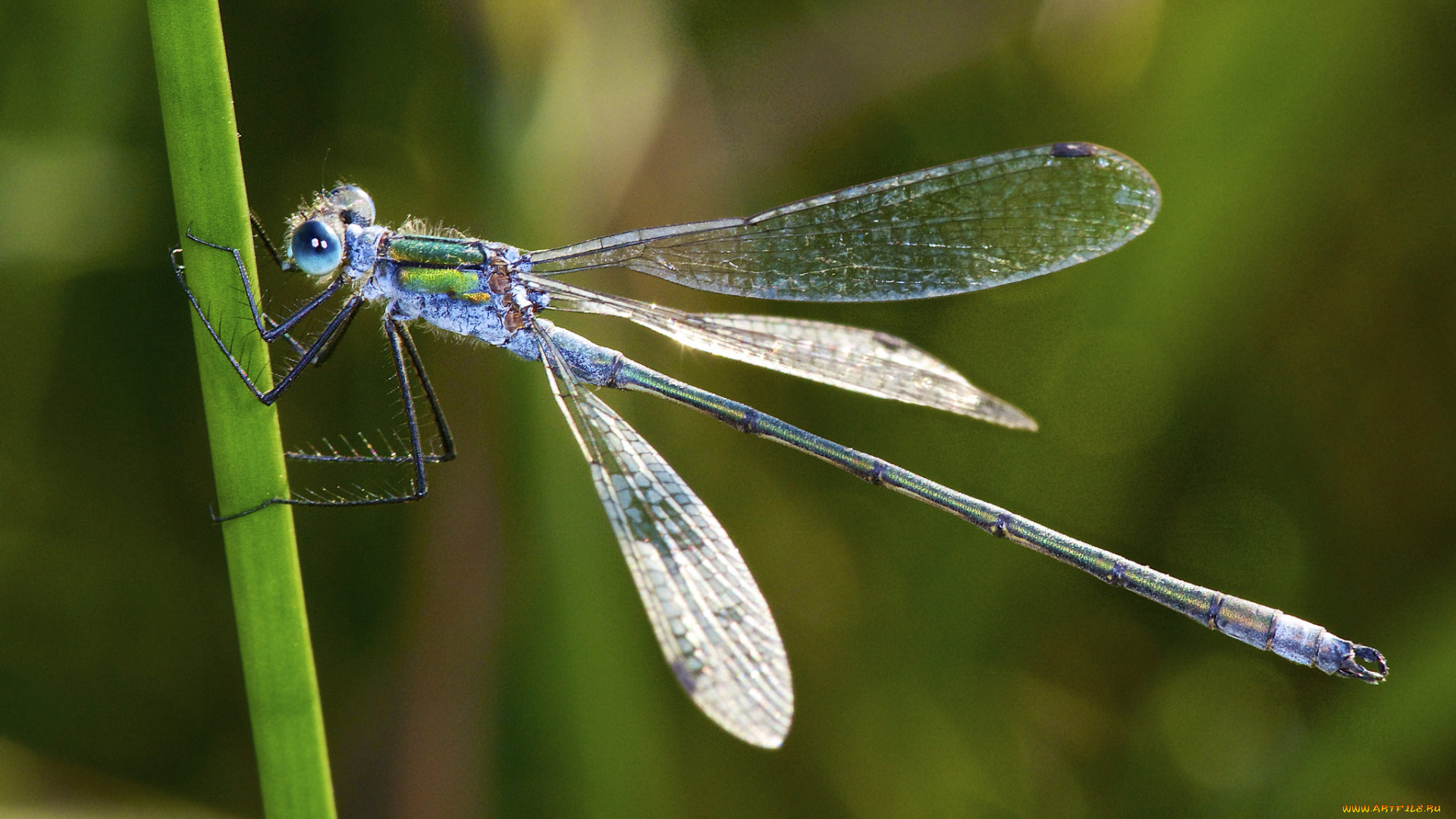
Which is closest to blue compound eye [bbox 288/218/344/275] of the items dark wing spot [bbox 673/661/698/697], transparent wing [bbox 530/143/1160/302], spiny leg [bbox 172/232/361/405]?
spiny leg [bbox 172/232/361/405]

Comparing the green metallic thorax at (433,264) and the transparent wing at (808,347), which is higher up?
the green metallic thorax at (433,264)

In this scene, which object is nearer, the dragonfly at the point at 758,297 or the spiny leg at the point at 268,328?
the spiny leg at the point at 268,328

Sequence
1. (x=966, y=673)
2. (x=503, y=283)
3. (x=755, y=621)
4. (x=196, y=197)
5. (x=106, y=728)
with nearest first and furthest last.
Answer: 1. (x=196, y=197)
2. (x=755, y=621)
3. (x=503, y=283)
4. (x=106, y=728)
5. (x=966, y=673)

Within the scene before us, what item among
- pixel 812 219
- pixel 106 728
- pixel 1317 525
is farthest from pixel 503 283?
pixel 1317 525

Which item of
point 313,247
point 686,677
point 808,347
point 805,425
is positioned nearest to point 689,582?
point 686,677

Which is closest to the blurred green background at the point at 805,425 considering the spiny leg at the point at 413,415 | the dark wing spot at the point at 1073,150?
the spiny leg at the point at 413,415

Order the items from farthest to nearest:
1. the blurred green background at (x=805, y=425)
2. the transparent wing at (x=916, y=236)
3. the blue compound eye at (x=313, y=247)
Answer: the blurred green background at (x=805, y=425), the transparent wing at (x=916, y=236), the blue compound eye at (x=313, y=247)

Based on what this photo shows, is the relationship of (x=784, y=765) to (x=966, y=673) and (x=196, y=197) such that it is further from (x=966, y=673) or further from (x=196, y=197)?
(x=196, y=197)

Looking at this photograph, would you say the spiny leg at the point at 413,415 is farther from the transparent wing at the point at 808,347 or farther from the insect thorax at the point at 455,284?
the transparent wing at the point at 808,347
